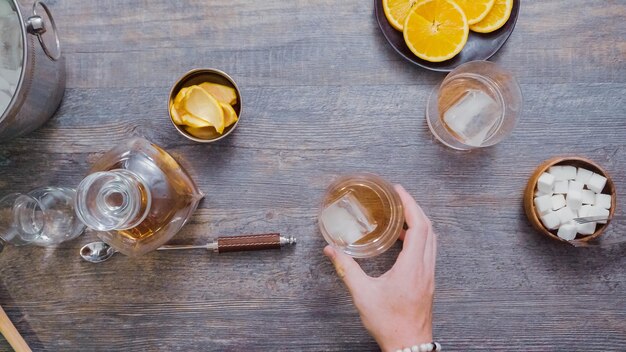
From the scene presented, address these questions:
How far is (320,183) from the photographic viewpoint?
4.07 feet

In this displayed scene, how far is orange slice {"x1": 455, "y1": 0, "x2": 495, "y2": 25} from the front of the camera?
1180mm

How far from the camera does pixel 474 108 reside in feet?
3.95

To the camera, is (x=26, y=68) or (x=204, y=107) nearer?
(x=26, y=68)

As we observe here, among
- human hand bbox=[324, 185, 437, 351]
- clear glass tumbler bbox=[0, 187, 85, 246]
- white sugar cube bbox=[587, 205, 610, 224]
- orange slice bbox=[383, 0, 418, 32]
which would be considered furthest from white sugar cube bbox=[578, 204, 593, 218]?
clear glass tumbler bbox=[0, 187, 85, 246]

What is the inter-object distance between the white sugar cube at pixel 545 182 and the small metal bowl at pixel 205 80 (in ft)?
2.18

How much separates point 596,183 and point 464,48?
41 centimetres

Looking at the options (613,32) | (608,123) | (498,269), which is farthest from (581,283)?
(613,32)

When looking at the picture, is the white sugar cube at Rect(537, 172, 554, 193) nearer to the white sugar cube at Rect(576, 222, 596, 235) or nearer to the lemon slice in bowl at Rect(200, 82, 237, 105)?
the white sugar cube at Rect(576, 222, 596, 235)

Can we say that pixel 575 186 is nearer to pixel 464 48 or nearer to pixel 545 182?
pixel 545 182

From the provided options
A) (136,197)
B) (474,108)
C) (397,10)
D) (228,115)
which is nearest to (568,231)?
(474,108)

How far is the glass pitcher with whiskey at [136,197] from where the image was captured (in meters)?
0.97

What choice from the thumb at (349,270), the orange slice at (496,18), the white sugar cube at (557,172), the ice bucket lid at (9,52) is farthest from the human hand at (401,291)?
the ice bucket lid at (9,52)

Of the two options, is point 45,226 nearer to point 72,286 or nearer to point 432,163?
point 72,286

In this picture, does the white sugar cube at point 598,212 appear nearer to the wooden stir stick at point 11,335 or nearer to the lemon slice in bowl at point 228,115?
the lemon slice in bowl at point 228,115
